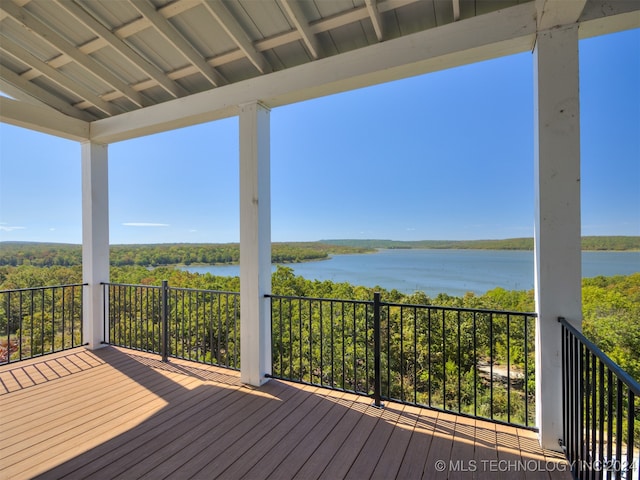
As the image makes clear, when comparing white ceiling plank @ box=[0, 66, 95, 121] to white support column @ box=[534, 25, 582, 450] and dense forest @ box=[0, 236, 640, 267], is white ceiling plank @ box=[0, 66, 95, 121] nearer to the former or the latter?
dense forest @ box=[0, 236, 640, 267]

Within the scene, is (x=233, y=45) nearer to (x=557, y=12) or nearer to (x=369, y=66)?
(x=369, y=66)

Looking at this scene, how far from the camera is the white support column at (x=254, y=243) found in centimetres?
289

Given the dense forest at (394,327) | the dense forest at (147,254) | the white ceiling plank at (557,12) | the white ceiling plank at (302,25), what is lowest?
the dense forest at (394,327)

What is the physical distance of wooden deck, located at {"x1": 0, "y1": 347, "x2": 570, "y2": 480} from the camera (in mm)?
1735

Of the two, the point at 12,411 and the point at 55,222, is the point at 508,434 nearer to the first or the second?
the point at 12,411

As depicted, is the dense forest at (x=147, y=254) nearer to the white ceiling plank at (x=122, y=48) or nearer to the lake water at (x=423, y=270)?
the lake water at (x=423, y=270)

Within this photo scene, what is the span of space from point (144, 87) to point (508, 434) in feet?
15.7

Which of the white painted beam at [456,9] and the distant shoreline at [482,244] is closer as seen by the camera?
the white painted beam at [456,9]

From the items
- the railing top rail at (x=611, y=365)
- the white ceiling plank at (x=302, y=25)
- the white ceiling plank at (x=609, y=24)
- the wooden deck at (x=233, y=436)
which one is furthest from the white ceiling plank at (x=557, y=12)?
the wooden deck at (x=233, y=436)

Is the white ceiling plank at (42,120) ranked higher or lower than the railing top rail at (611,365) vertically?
higher

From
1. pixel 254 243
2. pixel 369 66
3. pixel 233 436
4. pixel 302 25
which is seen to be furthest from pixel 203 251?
pixel 369 66

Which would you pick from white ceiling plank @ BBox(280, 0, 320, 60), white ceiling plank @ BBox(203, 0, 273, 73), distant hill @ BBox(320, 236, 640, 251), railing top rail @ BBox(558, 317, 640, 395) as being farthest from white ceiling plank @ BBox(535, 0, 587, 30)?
white ceiling plank @ BBox(203, 0, 273, 73)

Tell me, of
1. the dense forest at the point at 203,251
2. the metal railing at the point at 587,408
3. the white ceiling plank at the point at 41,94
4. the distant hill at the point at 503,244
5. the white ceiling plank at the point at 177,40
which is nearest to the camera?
the metal railing at the point at 587,408

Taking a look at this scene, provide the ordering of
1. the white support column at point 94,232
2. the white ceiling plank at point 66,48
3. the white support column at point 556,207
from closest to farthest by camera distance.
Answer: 1. the white support column at point 556,207
2. the white ceiling plank at point 66,48
3. the white support column at point 94,232
